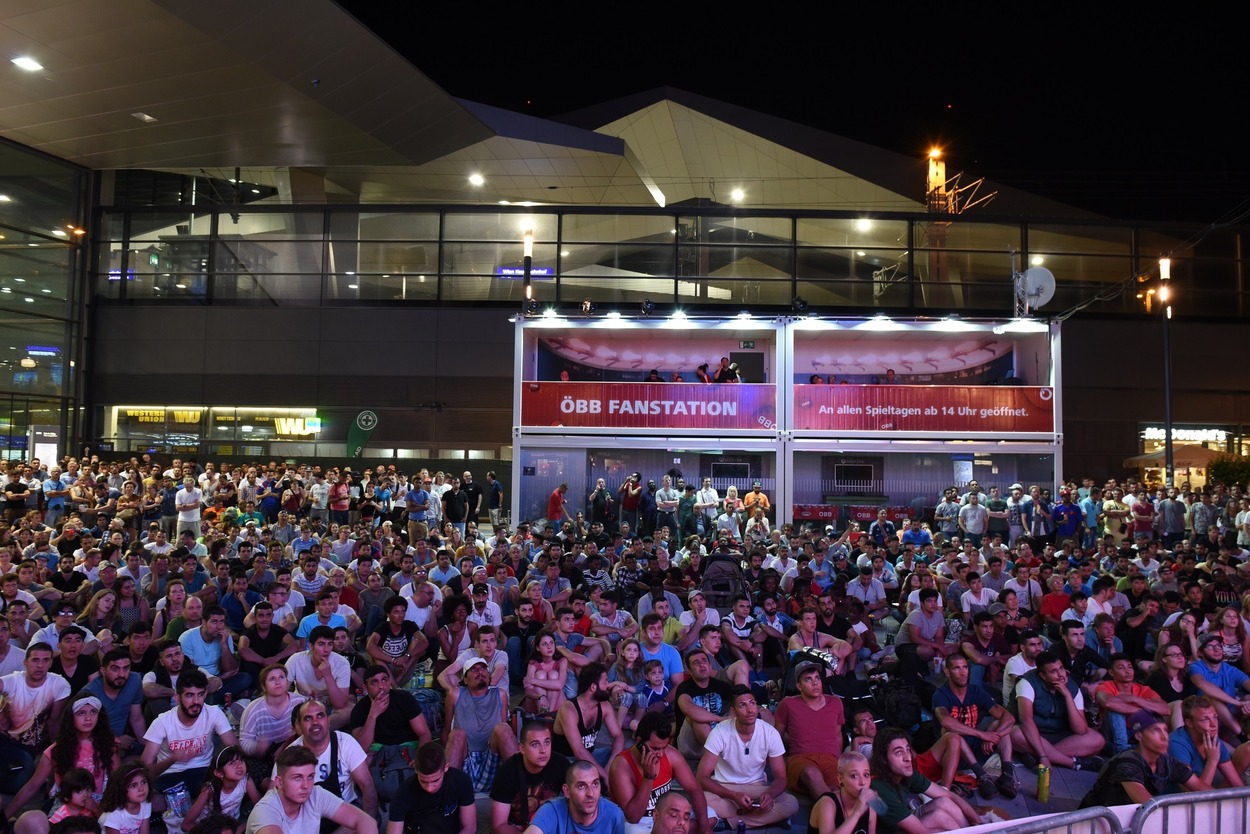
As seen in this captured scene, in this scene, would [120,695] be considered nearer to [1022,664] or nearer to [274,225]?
[1022,664]

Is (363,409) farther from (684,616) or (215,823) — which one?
(215,823)

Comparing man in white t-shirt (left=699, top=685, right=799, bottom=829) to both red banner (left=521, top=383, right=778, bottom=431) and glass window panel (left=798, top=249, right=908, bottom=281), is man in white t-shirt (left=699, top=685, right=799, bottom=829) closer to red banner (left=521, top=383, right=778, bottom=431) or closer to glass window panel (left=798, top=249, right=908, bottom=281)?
red banner (left=521, top=383, right=778, bottom=431)

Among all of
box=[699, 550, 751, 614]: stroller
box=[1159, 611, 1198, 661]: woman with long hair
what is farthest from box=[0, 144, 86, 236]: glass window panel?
box=[1159, 611, 1198, 661]: woman with long hair

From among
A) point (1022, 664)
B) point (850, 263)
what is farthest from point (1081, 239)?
point (1022, 664)

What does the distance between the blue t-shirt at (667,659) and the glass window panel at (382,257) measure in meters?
19.8

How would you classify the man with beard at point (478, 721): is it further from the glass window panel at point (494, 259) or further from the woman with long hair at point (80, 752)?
the glass window panel at point (494, 259)

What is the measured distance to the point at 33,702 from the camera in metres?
7.52

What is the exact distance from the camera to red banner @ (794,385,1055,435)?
21016 millimetres

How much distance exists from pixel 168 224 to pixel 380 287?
648 centimetres

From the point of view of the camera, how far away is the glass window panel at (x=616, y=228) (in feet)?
88.1

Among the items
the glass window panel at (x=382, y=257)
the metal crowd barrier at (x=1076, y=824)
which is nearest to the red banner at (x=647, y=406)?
the glass window panel at (x=382, y=257)

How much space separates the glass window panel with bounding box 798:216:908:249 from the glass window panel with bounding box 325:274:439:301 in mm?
10526

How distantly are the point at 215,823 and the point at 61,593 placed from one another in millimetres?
6759

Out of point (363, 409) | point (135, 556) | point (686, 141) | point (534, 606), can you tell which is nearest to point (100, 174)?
point (363, 409)
